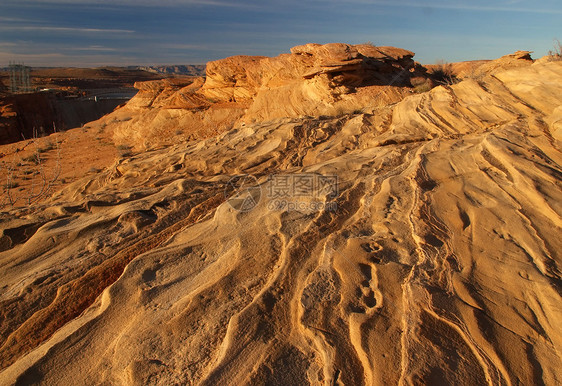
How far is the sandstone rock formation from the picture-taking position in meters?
2.00

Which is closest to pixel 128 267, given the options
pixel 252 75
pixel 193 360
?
pixel 193 360

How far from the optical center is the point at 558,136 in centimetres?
416

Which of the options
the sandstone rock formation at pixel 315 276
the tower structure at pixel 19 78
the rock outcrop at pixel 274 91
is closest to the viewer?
the sandstone rock formation at pixel 315 276

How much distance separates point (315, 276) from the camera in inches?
101

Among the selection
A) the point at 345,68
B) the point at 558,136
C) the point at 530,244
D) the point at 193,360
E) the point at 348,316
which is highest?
the point at 345,68

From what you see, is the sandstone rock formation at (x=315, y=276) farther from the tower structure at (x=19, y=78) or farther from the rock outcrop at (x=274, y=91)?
the tower structure at (x=19, y=78)

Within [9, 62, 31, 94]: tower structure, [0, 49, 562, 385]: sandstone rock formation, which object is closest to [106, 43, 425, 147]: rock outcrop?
[0, 49, 562, 385]: sandstone rock formation

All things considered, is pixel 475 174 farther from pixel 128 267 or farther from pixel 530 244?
pixel 128 267

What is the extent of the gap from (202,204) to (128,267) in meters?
1.27

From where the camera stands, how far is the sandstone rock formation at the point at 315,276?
200 centimetres

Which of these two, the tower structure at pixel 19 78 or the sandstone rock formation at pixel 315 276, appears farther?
A: the tower structure at pixel 19 78

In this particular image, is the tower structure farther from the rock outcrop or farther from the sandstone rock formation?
the sandstone rock formation

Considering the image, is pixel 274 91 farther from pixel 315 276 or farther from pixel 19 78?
pixel 19 78

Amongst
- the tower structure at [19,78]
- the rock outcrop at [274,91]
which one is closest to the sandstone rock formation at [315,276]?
Answer: the rock outcrop at [274,91]
